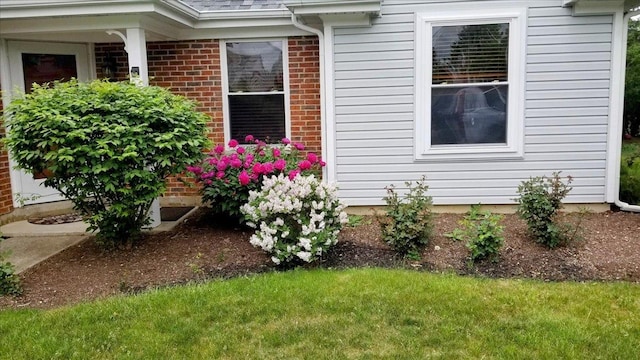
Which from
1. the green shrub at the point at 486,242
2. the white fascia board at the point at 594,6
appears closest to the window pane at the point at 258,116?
the green shrub at the point at 486,242

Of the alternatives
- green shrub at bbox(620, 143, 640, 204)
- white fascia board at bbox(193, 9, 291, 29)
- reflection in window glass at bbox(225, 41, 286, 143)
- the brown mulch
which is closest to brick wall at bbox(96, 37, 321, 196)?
reflection in window glass at bbox(225, 41, 286, 143)

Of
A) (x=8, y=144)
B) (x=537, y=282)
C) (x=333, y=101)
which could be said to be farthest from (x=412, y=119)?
(x=8, y=144)

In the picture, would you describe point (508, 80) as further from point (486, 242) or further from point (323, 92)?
point (486, 242)

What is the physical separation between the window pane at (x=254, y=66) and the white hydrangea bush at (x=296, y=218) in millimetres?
2958

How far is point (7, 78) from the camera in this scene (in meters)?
7.03

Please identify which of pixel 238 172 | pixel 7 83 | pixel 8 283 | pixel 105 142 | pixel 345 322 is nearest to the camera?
pixel 345 322

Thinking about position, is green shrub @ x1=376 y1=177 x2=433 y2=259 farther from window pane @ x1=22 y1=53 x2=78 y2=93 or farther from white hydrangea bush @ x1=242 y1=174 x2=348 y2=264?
window pane @ x1=22 y1=53 x2=78 y2=93

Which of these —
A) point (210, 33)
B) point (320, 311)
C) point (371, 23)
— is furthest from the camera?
point (210, 33)

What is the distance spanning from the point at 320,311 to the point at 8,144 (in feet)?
11.3

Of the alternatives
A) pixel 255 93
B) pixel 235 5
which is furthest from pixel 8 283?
pixel 235 5

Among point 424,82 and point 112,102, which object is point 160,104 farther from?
point 424,82

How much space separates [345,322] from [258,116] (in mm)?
4678

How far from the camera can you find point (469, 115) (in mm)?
6727

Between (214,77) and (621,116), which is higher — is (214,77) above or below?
above
